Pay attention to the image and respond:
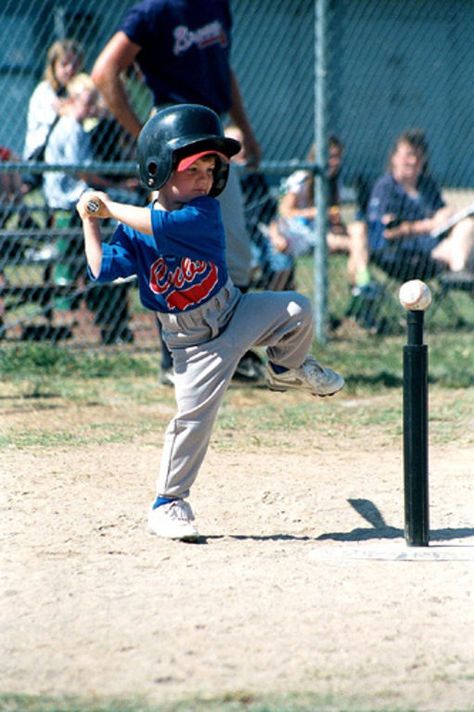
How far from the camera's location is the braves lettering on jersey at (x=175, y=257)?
4.12 metres

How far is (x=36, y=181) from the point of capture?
28.6ft

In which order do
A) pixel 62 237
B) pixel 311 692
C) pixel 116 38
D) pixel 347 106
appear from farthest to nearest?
pixel 347 106
pixel 62 237
pixel 116 38
pixel 311 692

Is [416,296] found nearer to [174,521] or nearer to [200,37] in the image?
Result: [174,521]

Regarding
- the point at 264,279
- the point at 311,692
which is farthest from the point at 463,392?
the point at 311,692

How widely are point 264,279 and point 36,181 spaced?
1.78m

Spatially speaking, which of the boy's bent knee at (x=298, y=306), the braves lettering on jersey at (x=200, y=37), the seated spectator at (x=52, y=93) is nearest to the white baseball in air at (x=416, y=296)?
the boy's bent knee at (x=298, y=306)

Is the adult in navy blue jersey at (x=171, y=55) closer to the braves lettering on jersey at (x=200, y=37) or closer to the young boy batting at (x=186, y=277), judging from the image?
the braves lettering on jersey at (x=200, y=37)

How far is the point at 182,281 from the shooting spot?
423 centimetres

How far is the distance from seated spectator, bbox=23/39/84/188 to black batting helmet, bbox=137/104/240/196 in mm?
4135

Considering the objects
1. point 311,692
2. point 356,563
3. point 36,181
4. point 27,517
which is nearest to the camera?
point 311,692

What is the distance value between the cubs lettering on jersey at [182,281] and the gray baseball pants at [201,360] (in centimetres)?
4

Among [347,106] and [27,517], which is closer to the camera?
[27,517]

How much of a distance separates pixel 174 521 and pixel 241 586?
0.55m

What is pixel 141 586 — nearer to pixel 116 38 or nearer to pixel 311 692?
pixel 311 692
